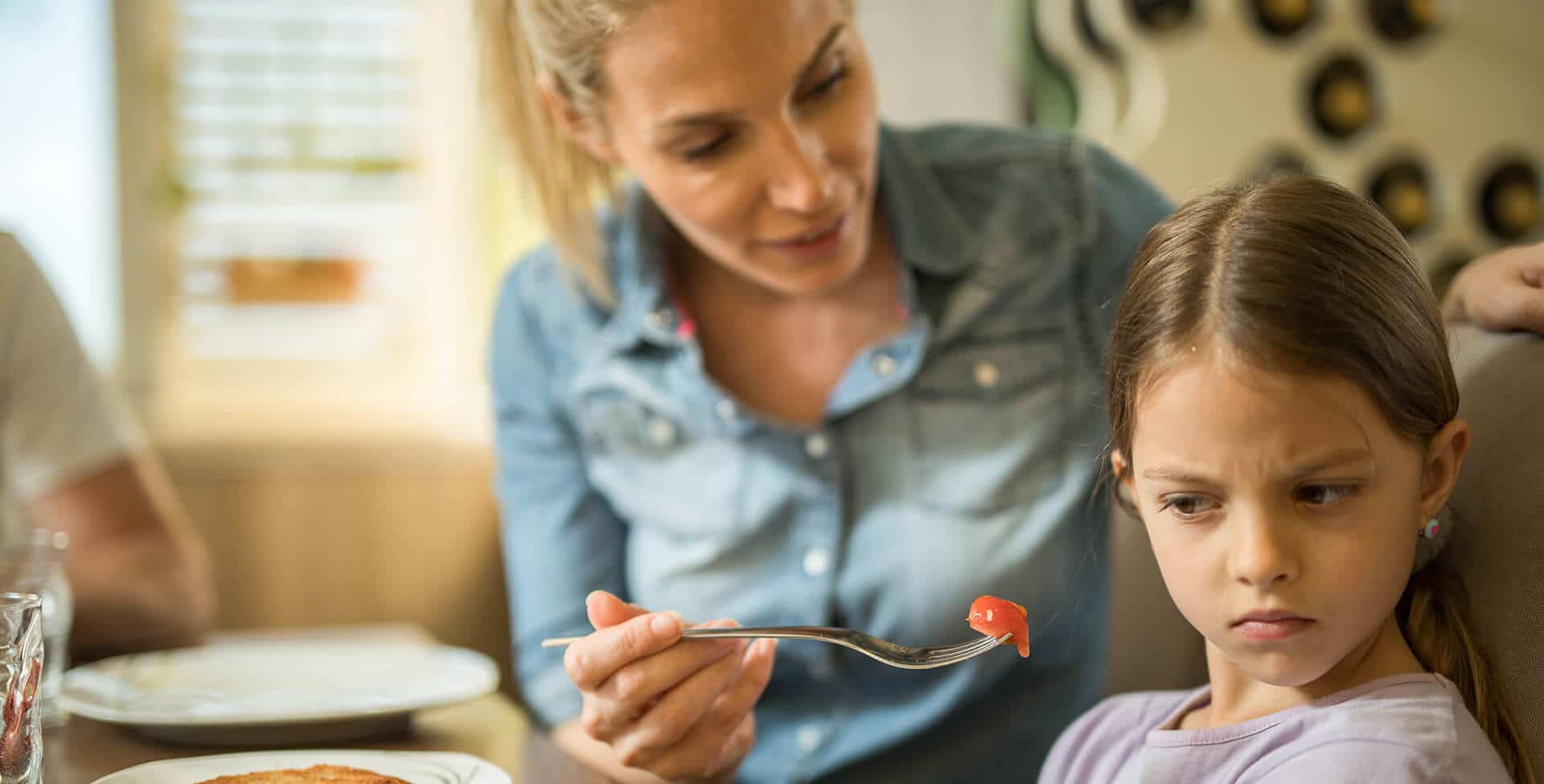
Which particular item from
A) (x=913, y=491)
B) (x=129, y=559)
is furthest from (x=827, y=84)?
(x=129, y=559)

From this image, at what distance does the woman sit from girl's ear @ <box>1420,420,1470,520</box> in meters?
0.44

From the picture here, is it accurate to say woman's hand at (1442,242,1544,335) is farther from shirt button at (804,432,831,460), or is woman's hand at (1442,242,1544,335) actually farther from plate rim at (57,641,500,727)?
plate rim at (57,641,500,727)

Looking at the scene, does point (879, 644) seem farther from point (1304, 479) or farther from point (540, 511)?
point (540, 511)

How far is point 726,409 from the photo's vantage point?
118cm

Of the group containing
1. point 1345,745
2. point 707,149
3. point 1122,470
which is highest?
point 707,149

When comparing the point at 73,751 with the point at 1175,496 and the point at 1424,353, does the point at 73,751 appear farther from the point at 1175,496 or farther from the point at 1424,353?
the point at 1424,353

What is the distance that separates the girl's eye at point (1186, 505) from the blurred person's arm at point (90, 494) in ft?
3.20

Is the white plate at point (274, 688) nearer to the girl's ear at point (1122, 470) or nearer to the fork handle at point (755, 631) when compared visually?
the fork handle at point (755, 631)

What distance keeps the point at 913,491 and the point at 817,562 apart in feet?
0.34

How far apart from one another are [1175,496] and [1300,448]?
0.22 feet

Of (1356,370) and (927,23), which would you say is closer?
(1356,370)

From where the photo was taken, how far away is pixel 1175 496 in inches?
25.0

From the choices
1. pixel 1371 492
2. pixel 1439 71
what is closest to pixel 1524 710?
pixel 1371 492

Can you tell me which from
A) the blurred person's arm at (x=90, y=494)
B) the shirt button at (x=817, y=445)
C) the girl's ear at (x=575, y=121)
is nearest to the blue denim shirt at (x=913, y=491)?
the shirt button at (x=817, y=445)
